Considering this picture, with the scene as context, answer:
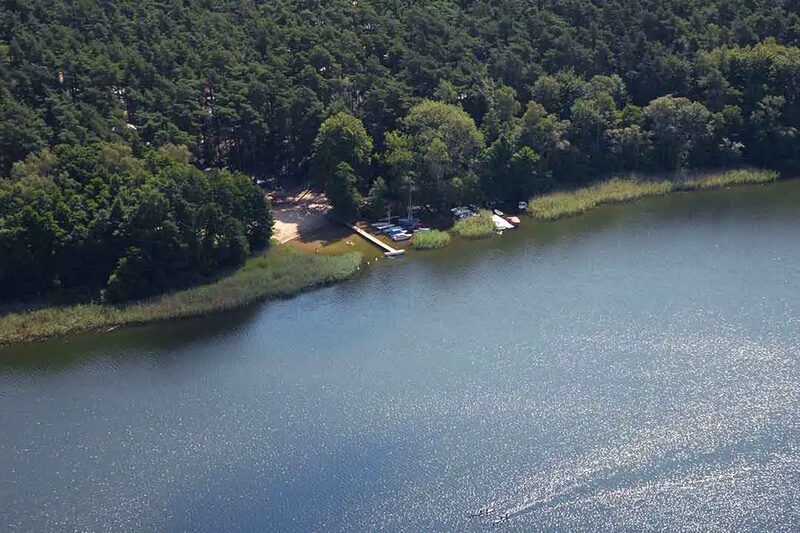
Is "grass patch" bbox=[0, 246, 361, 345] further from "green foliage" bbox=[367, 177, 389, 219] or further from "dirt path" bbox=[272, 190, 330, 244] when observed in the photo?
"green foliage" bbox=[367, 177, 389, 219]

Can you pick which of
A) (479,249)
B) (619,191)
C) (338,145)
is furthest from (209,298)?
(619,191)

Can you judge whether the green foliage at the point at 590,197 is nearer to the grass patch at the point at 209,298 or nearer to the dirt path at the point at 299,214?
the dirt path at the point at 299,214

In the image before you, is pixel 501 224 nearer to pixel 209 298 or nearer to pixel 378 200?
pixel 378 200

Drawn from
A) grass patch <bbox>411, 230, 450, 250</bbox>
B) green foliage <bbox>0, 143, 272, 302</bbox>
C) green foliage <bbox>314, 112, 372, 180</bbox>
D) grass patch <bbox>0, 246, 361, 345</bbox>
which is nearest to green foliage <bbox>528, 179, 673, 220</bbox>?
grass patch <bbox>411, 230, 450, 250</bbox>

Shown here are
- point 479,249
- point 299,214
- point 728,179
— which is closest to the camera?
point 479,249

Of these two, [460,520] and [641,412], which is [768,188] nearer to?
[641,412]

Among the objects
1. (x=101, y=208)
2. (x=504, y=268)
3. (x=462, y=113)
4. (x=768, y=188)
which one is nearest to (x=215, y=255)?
(x=101, y=208)
